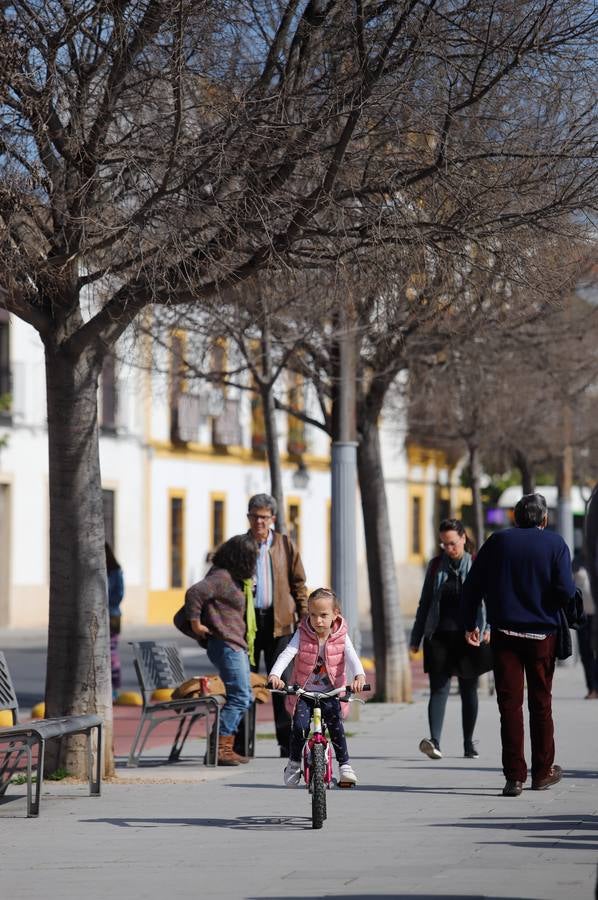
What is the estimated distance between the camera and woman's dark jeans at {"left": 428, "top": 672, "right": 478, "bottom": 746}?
13453 mm

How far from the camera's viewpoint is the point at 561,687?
23219mm

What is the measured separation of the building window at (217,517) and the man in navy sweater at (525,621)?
134 ft

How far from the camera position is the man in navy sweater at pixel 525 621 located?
36.4ft

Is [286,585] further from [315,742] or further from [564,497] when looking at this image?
[564,497]

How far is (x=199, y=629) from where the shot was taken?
1320cm

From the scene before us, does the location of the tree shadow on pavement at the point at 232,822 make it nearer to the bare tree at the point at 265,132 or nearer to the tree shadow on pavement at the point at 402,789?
the tree shadow on pavement at the point at 402,789

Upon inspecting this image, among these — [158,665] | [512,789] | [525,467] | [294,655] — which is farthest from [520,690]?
[525,467]

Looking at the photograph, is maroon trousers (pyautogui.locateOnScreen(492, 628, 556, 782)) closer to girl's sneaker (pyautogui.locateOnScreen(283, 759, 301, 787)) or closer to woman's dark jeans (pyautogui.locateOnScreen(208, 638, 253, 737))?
girl's sneaker (pyautogui.locateOnScreen(283, 759, 301, 787))

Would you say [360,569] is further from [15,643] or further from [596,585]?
[596,585]

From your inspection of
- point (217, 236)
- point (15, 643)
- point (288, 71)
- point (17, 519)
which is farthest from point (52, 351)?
point (17, 519)

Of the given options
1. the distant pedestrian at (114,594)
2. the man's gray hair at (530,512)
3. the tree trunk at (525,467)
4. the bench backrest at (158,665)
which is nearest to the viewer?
the man's gray hair at (530,512)

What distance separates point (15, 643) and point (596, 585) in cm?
2864

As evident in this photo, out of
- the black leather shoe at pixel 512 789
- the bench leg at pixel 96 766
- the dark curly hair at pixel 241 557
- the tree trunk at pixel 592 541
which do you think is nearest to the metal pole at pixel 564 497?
the dark curly hair at pixel 241 557

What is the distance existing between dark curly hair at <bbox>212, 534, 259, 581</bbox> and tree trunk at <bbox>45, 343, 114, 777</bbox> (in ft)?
5.41
